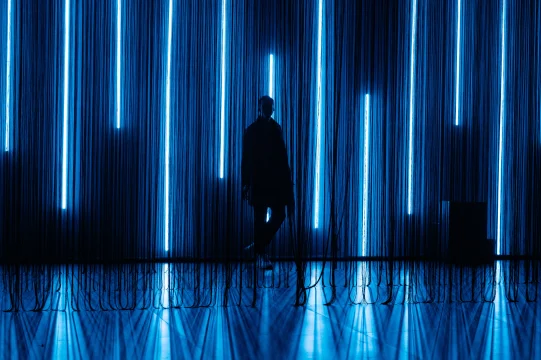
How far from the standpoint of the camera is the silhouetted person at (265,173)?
2980 mm

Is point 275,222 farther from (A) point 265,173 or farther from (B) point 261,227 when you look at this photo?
(A) point 265,173

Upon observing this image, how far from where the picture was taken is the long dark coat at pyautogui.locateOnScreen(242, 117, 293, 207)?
296 cm

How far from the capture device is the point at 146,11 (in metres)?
2.75

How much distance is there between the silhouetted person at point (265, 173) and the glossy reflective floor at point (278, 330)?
1.93 feet

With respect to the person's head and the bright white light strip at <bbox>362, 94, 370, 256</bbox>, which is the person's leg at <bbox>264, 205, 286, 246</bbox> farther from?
the person's head

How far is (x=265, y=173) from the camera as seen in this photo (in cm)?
334

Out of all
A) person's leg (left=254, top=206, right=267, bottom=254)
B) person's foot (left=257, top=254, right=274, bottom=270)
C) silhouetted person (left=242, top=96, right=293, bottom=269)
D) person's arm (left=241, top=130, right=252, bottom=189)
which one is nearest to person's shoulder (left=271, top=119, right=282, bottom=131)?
silhouetted person (left=242, top=96, right=293, bottom=269)

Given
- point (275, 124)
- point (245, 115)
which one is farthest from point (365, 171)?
point (245, 115)

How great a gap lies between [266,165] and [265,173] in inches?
2.0

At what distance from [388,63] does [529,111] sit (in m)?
→ 0.88

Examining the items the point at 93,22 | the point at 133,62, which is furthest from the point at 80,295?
the point at 93,22

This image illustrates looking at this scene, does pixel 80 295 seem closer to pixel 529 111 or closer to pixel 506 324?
pixel 506 324

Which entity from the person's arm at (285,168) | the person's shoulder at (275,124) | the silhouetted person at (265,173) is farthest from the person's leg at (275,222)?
the person's shoulder at (275,124)

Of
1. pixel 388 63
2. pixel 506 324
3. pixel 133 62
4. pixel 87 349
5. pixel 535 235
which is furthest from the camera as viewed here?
pixel 535 235
